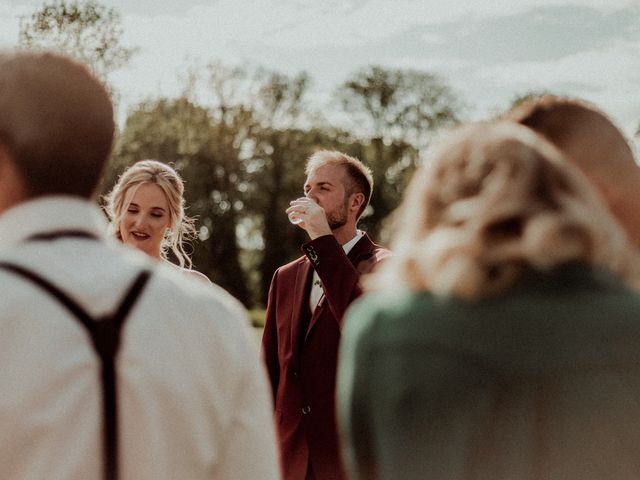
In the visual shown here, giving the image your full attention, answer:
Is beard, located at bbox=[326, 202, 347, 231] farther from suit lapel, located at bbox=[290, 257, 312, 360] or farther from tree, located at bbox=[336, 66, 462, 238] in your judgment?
tree, located at bbox=[336, 66, 462, 238]

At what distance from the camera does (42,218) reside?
1.95m

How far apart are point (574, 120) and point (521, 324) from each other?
44.6 inches

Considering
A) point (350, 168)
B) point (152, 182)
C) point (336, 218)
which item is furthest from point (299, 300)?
point (152, 182)

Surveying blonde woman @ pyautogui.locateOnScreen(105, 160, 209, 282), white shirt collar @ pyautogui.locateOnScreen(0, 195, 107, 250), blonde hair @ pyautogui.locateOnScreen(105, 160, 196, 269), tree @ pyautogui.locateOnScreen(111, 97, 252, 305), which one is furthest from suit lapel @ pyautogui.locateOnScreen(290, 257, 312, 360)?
tree @ pyautogui.locateOnScreen(111, 97, 252, 305)

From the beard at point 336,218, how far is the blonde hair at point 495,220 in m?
4.16

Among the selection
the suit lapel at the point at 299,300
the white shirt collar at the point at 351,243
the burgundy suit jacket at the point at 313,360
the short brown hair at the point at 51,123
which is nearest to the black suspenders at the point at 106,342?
the short brown hair at the point at 51,123

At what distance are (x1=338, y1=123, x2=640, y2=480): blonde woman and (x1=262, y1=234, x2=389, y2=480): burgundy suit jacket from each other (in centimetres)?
336

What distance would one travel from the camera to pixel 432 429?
1.96m

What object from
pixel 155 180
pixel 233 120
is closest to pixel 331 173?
pixel 155 180

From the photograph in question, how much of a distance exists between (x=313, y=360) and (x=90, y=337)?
3.90 m

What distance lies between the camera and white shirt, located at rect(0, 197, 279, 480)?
182 centimetres

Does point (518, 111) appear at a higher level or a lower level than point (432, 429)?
higher

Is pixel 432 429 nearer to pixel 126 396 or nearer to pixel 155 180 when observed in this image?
pixel 126 396

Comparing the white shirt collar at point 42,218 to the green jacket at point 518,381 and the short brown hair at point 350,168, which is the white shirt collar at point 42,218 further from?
the short brown hair at point 350,168
